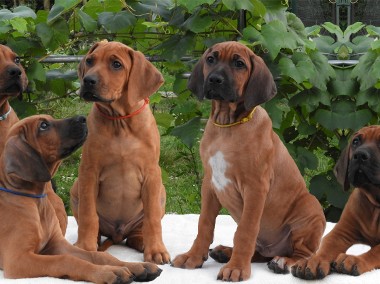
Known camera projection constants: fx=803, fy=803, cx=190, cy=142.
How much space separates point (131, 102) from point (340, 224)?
1.50 m

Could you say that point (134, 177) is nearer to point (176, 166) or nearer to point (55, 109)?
point (55, 109)

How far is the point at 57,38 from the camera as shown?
259 inches

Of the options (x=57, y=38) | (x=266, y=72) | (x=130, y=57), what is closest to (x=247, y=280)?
(x=266, y=72)

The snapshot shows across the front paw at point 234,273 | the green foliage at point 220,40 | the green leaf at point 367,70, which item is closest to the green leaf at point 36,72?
the green foliage at point 220,40

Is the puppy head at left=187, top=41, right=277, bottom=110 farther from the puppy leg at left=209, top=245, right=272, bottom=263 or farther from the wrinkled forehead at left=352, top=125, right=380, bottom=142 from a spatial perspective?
the puppy leg at left=209, top=245, right=272, bottom=263

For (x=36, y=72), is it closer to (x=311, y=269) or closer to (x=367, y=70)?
(x=367, y=70)

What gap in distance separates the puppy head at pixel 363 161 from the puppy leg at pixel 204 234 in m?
0.80

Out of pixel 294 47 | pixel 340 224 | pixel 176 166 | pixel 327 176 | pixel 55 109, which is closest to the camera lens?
pixel 340 224

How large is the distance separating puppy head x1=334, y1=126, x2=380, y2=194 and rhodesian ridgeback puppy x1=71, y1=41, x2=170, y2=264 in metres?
1.21

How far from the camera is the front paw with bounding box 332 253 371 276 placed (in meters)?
4.65

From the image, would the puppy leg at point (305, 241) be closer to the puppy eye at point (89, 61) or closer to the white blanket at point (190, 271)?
the white blanket at point (190, 271)

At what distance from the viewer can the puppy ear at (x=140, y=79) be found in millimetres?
5027

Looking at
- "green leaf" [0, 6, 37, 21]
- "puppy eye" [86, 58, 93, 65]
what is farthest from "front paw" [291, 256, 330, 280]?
"green leaf" [0, 6, 37, 21]

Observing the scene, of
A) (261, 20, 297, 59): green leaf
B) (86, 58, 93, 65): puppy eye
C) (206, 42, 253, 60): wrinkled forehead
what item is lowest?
(261, 20, 297, 59): green leaf
